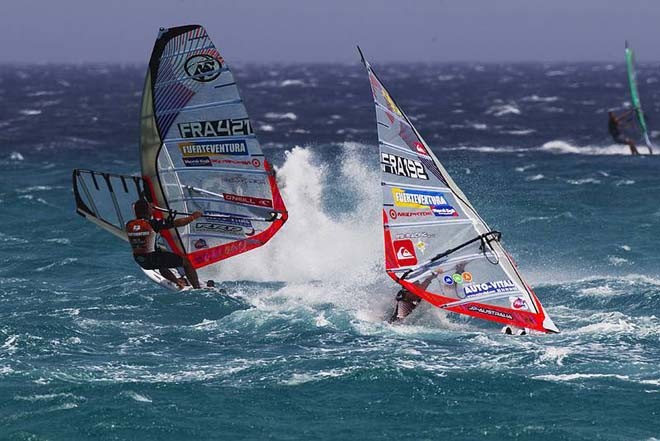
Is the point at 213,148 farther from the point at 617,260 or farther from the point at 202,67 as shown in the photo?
the point at 617,260

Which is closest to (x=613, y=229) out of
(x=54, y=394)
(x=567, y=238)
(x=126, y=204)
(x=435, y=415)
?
(x=567, y=238)

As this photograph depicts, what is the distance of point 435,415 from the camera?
17078mm

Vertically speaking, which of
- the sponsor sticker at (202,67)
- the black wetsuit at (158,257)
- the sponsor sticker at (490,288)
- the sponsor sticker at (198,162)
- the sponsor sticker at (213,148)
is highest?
the sponsor sticker at (202,67)

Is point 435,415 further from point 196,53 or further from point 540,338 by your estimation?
point 196,53

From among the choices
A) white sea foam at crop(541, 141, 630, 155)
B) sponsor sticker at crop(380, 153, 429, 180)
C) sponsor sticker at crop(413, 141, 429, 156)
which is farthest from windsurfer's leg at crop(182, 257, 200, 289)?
white sea foam at crop(541, 141, 630, 155)

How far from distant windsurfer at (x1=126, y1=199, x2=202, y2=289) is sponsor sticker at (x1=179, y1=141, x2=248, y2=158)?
4.27 ft

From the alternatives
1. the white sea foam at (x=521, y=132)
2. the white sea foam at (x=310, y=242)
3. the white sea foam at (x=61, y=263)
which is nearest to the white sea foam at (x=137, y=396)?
the white sea foam at (x=310, y=242)

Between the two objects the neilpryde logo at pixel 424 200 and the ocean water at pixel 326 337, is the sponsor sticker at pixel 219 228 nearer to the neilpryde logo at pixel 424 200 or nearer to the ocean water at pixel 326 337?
the ocean water at pixel 326 337

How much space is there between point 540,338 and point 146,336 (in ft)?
25.2

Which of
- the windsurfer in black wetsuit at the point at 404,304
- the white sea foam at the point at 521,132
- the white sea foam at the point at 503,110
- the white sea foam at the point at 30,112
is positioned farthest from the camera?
the white sea foam at the point at 503,110

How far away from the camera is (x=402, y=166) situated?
20688mm

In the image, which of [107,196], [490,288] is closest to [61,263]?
[107,196]

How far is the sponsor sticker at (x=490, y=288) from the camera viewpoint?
20875mm

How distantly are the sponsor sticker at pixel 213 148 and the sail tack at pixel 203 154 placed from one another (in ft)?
0.07
